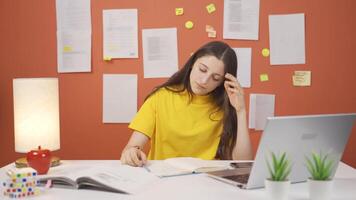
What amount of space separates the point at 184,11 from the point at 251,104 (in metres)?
0.71

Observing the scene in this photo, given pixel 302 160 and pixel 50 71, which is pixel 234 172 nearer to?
pixel 302 160

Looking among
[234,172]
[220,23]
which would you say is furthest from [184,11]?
[234,172]

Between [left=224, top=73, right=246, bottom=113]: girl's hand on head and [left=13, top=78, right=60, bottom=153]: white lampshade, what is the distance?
2.78 ft

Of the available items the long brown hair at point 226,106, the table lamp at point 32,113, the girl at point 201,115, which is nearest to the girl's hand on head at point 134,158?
the girl at point 201,115

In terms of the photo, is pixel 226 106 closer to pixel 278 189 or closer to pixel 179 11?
pixel 179 11

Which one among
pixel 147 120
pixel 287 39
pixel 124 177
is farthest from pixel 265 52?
pixel 124 177

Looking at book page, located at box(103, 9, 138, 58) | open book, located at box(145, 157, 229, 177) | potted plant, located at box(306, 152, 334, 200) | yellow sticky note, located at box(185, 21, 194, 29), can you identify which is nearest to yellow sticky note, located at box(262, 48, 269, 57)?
yellow sticky note, located at box(185, 21, 194, 29)

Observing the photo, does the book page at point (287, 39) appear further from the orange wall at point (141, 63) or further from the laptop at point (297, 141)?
the laptop at point (297, 141)

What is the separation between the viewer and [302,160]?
4.68ft

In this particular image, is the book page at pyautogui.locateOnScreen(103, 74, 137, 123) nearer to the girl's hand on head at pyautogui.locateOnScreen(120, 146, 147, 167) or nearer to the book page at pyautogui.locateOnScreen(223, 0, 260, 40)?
the book page at pyautogui.locateOnScreen(223, 0, 260, 40)

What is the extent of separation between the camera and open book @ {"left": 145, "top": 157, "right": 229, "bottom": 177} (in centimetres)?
160

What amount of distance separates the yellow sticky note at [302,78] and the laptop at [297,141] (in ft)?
4.08

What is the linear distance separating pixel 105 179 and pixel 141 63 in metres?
1.44

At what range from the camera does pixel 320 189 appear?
121 centimetres
